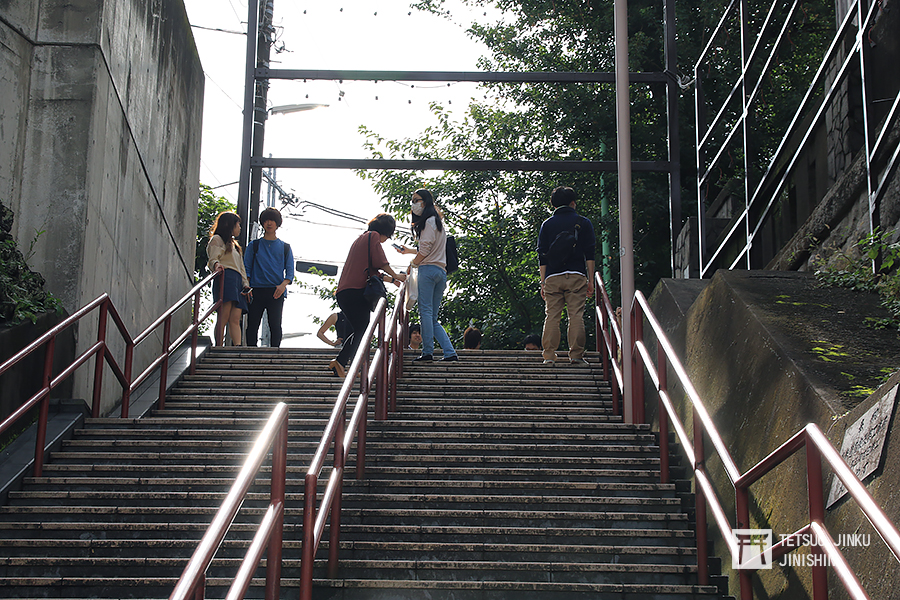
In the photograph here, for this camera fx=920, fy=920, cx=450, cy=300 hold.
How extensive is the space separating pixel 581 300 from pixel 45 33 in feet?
15.8

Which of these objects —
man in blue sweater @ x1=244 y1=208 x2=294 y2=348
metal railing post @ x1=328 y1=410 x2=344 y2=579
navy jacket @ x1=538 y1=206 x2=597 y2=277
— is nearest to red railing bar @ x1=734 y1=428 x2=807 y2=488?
metal railing post @ x1=328 y1=410 x2=344 y2=579

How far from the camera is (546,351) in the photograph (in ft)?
26.5

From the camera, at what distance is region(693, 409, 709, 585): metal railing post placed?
4250mm

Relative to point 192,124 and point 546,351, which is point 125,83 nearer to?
point 192,124

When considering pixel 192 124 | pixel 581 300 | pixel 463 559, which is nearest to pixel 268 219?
pixel 192 124

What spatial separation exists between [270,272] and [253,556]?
6.43 meters

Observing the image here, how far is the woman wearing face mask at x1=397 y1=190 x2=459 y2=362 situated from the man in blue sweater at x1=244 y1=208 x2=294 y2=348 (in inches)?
68.3

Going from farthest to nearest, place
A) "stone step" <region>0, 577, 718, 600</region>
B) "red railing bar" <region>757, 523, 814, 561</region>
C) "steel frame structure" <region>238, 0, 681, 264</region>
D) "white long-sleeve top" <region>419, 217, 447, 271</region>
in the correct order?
"steel frame structure" <region>238, 0, 681, 264</region> → "white long-sleeve top" <region>419, 217, 447, 271</region> → "stone step" <region>0, 577, 718, 600</region> → "red railing bar" <region>757, 523, 814, 561</region>

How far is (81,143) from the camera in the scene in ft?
22.9

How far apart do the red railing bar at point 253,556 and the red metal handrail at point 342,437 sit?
0.36 metres

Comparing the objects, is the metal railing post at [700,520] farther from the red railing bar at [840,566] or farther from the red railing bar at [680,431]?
the red railing bar at [840,566]

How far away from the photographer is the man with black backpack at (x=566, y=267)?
7.87 m

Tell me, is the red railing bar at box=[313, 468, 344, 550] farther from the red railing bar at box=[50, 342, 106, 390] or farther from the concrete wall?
the concrete wall

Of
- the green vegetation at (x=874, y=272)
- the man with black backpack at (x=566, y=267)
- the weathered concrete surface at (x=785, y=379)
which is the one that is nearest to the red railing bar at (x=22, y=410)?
the weathered concrete surface at (x=785, y=379)
